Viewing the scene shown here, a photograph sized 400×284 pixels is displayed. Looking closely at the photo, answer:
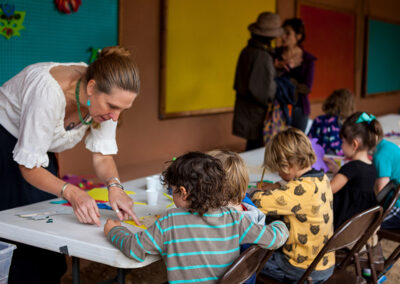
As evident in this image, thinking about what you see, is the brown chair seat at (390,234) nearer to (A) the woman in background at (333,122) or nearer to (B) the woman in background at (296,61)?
(A) the woman in background at (333,122)

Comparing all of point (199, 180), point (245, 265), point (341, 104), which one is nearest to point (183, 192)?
point (199, 180)

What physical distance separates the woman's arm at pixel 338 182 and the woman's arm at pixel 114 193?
3.60ft

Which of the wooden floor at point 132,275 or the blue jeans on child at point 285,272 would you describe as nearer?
the blue jeans on child at point 285,272

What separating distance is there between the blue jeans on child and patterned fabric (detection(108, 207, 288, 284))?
582 mm

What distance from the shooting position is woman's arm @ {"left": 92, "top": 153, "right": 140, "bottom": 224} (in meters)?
1.83

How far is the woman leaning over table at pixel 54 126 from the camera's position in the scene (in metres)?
1.78

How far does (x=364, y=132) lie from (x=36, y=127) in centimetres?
170

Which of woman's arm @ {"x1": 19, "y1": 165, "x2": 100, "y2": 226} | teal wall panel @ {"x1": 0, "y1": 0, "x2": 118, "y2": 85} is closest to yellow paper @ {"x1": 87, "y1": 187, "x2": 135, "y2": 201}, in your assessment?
woman's arm @ {"x1": 19, "y1": 165, "x2": 100, "y2": 226}

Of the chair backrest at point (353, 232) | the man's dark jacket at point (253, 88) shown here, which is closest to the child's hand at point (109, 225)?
the chair backrest at point (353, 232)

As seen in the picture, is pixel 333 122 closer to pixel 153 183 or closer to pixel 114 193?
pixel 153 183

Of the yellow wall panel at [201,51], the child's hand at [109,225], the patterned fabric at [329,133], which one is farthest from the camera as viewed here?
the yellow wall panel at [201,51]

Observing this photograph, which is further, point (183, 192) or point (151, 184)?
point (151, 184)

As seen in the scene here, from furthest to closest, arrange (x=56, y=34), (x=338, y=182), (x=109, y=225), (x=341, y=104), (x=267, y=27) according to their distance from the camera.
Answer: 1. (x=267, y=27)
2. (x=56, y=34)
3. (x=341, y=104)
4. (x=338, y=182)
5. (x=109, y=225)

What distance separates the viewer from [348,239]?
1882 mm
